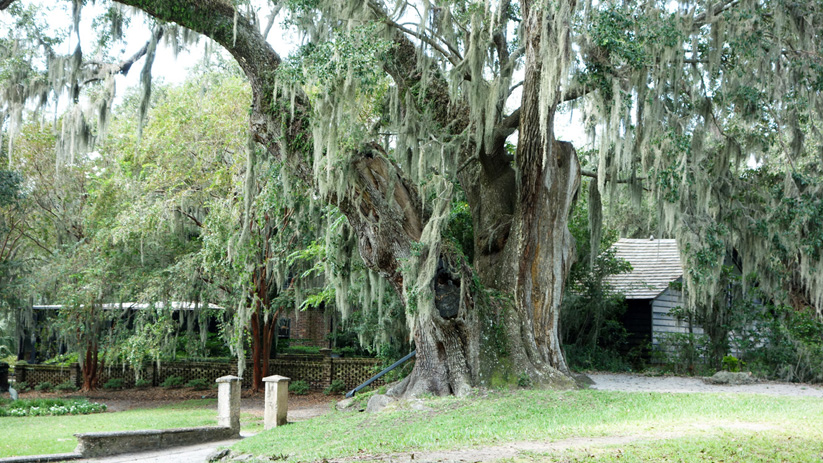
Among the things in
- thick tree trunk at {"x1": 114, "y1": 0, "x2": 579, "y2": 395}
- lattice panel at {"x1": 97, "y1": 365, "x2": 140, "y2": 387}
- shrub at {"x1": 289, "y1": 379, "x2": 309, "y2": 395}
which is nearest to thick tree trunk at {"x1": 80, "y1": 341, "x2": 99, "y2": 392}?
lattice panel at {"x1": 97, "y1": 365, "x2": 140, "y2": 387}

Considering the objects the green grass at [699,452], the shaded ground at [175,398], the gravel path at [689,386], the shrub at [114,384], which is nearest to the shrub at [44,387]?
the shaded ground at [175,398]

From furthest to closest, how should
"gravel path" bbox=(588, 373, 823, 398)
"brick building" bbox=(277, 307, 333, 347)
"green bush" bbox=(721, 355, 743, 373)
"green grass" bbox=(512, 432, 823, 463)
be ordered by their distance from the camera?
"brick building" bbox=(277, 307, 333, 347) < "green bush" bbox=(721, 355, 743, 373) < "gravel path" bbox=(588, 373, 823, 398) < "green grass" bbox=(512, 432, 823, 463)

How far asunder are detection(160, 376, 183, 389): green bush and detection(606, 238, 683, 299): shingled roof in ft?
42.8

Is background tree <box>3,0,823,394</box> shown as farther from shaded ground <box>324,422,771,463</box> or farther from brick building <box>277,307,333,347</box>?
brick building <box>277,307,333,347</box>

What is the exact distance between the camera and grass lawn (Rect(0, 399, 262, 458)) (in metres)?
10.4

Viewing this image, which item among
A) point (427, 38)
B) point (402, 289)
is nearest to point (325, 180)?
point (402, 289)

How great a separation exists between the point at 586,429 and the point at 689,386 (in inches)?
263

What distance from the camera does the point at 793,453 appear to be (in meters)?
5.95

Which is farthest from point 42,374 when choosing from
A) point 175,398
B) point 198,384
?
point 175,398

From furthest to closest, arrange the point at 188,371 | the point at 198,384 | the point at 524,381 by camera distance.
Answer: the point at 188,371
the point at 198,384
the point at 524,381

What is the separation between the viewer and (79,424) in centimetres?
1353

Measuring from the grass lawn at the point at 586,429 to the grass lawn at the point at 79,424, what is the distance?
10.9 ft

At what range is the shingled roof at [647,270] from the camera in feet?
63.3

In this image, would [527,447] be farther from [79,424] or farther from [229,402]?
[79,424]
